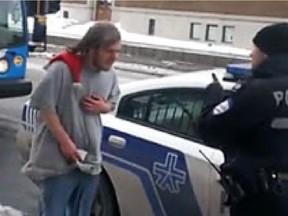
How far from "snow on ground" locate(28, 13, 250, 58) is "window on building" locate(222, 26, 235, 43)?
1803 millimetres

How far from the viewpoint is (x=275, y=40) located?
161 inches

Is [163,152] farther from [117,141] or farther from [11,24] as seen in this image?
[11,24]

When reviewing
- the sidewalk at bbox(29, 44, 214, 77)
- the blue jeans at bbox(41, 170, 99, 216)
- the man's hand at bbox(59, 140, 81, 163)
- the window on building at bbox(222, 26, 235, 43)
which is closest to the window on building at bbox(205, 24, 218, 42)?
the window on building at bbox(222, 26, 235, 43)

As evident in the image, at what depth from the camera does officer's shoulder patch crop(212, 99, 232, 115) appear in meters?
4.09

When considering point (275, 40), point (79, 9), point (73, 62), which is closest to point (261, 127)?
point (275, 40)

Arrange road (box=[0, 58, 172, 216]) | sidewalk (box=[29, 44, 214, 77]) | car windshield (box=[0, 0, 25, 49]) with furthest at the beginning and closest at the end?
sidewalk (box=[29, 44, 214, 77]) < car windshield (box=[0, 0, 25, 49]) < road (box=[0, 58, 172, 216])

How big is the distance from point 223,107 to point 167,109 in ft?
5.87

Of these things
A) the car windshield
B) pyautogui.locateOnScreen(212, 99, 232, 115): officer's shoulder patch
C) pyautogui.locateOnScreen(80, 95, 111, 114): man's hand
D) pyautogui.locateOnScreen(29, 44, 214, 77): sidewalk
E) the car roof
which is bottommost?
Result: pyautogui.locateOnScreen(29, 44, 214, 77): sidewalk

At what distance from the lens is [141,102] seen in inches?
241

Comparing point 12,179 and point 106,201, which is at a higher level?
point 106,201

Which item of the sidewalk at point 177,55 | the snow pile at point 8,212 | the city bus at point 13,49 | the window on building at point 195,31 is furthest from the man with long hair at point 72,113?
the window on building at point 195,31

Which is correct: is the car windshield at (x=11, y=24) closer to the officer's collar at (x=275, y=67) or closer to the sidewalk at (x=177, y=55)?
the officer's collar at (x=275, y=67)

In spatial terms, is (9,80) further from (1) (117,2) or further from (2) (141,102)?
(1) (117,2)

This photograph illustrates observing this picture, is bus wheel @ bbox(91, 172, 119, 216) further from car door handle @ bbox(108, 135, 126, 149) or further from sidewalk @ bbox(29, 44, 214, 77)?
sidewalk @ bbox(29, 44, 214, 77)
